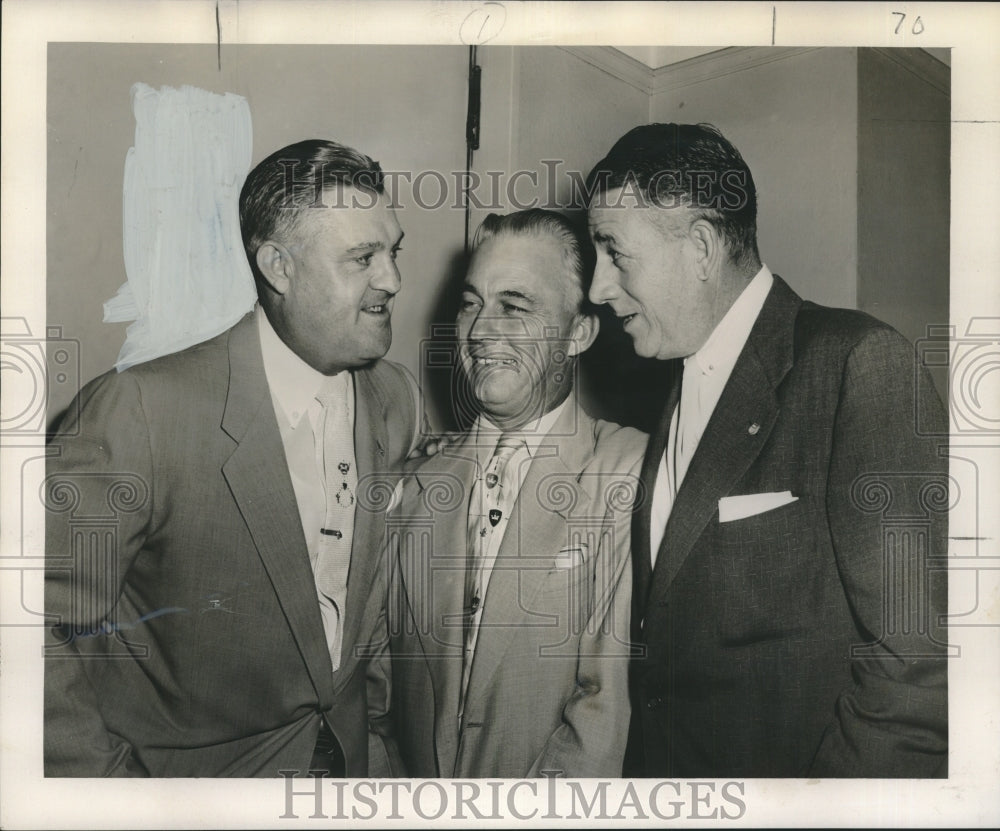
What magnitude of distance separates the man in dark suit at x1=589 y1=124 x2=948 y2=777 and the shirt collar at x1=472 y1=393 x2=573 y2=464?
285 mm

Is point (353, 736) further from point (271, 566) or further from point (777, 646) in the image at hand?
point (777, 646)

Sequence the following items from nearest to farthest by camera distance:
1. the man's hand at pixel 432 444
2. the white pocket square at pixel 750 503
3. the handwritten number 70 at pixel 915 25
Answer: the white pocket square at pixel 750 503
the man's hand at pixel 432 444
the handwritten number 70 at pixel 915 25

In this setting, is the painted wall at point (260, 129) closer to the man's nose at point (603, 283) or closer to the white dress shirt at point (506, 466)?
the white dress shirt at point (506, 466)

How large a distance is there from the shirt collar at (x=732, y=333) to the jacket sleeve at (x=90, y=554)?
1.55 meters

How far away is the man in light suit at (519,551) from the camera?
287 centimetres

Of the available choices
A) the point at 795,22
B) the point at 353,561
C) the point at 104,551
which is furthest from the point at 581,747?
the point at 795,22

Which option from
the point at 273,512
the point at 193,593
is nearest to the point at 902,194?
the point at 273,512

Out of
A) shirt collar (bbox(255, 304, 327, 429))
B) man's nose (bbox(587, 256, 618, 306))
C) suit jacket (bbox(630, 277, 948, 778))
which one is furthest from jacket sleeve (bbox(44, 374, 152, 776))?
suit jacket (bbox(630, 277, 948, 778))

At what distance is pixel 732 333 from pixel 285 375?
1238mm

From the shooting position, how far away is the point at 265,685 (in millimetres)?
2855

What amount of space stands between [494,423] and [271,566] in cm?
72

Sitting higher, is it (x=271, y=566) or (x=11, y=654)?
(x=271, y=566)

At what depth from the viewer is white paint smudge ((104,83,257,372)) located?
2.91 meters

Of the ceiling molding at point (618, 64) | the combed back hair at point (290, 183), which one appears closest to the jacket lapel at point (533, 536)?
the combed back hair at point (290, 183)
